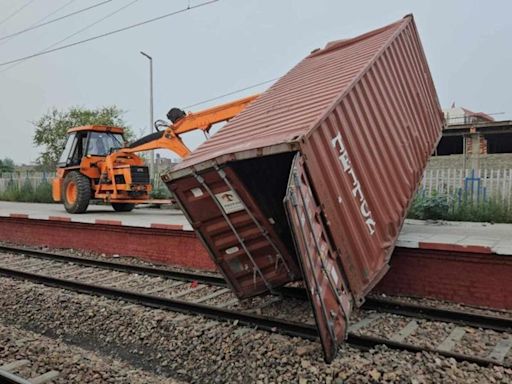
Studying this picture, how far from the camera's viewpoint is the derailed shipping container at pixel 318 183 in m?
4.59

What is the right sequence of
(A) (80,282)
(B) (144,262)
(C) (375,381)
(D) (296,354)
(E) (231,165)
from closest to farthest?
(C) (375,381) → (D) (296,354) → (E) (231,165) → (A) (80,282) → (B) (144,262)

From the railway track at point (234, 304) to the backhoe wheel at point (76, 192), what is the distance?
4.75 metres

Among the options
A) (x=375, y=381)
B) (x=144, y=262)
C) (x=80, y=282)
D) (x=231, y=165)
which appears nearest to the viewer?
(x=375, y=381)

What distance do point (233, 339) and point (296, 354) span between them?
839mm

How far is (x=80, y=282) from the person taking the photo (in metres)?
7.73

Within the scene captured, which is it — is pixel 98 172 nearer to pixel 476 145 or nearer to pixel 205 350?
pixel 205 350

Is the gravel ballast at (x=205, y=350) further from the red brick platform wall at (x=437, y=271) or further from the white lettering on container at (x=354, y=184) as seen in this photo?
the red brick platform wall at (x=437, y=271)

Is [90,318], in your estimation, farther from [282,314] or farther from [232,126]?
[232,126]

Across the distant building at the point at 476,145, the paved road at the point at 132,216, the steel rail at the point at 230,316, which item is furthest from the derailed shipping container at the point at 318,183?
the distant building at the point at 476,145

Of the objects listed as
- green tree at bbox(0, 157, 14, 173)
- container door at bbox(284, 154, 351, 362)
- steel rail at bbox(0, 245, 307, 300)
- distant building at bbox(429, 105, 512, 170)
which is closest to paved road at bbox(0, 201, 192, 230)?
steel rail at bbox(0, 245, 307, 300)

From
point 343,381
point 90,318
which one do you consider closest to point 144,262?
point 90,318

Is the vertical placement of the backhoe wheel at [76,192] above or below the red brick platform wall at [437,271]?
above

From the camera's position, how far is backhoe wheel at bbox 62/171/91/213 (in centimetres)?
1459

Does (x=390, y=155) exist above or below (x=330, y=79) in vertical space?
below
